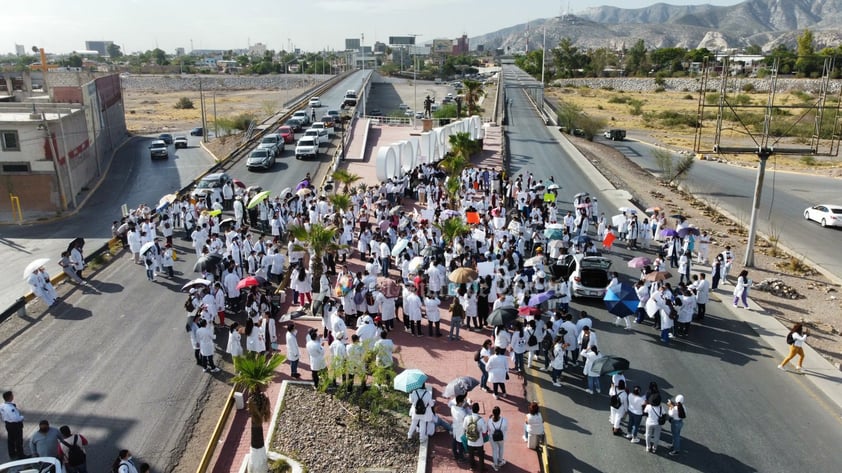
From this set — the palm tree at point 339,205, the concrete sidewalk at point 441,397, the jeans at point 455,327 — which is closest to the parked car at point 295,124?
the palm tree at point 339,205

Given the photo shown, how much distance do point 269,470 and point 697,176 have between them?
136 ft

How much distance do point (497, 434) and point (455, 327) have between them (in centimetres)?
544

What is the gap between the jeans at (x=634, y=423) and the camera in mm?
11820

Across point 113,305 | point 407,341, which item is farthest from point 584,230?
point 113,305

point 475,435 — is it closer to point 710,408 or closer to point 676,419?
point 676,419

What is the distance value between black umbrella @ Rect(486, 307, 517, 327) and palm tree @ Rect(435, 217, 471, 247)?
6.54m

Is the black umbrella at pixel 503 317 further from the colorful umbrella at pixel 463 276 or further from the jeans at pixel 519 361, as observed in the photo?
the colorful umbrella at pixel 463 276

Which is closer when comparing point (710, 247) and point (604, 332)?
point (604, 332)

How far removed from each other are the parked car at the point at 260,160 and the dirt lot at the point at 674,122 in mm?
26923

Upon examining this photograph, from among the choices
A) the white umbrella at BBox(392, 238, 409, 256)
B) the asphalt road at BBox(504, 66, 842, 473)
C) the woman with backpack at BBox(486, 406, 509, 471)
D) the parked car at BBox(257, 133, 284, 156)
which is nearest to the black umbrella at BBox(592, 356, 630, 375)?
the asphalt road at BBox(504, 66, 842, 473)

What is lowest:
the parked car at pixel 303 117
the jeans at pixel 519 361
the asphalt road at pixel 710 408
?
the asphalt road at pixel 710 408

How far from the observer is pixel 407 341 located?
16141 mm

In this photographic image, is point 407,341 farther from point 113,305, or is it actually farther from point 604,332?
point 113,305

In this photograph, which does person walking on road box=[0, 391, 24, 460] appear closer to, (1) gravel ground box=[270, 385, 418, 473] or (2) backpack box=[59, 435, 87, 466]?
(2) backpack box=[59, 435, 87, 466]
